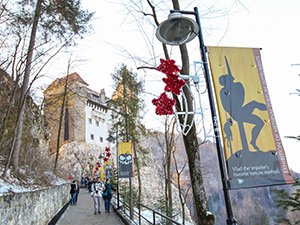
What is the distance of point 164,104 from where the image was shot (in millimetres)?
3596

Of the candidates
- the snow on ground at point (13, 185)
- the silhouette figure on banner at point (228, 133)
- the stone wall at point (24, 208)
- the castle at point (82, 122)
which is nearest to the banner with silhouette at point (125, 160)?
the stone wall at point (24, 208)

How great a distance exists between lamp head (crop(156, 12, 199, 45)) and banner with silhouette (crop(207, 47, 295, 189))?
1.46 feet

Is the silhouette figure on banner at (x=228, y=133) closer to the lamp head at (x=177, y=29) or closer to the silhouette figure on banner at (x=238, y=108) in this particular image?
the silhouette figure on banner at (x=238, y=108)

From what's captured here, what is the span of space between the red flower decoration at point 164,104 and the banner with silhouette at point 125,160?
7927 mm

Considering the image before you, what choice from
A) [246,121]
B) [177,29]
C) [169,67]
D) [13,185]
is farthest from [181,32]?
[13,185]

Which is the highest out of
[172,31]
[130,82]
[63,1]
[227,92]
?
[130,82]

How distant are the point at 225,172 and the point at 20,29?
9101 millimetres

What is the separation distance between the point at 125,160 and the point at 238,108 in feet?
28.5

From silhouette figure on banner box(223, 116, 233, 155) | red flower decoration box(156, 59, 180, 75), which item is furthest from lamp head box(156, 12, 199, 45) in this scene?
silhouette figure on banner box(223, 116, 233, 155)

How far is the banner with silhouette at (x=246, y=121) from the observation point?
2996 mm

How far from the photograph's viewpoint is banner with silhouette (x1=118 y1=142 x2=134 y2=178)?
431 inches

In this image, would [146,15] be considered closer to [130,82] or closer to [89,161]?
[130,82]

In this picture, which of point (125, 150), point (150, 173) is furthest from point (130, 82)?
point (150, 173)

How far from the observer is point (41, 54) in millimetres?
8047
